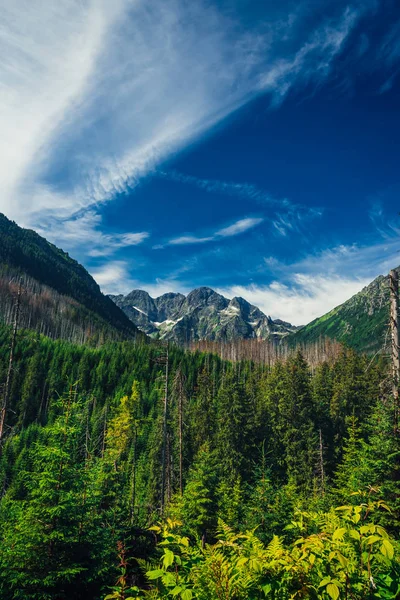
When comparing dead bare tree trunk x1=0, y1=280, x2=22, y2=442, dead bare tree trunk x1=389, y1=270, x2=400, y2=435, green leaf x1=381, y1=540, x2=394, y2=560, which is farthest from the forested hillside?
dead bare tree trunk x1=0, y1=280, x2=22, y2=442

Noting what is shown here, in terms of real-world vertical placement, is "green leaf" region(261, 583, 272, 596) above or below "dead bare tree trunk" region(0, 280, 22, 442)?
below

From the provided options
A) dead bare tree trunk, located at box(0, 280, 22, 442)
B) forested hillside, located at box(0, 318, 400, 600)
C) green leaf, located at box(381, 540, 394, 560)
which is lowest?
forested hillside, located at box(0, 318, 400, 600)

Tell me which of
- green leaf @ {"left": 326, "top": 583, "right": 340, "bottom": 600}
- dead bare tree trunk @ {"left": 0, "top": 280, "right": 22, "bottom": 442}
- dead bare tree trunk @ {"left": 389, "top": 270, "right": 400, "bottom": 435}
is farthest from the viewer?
dead bare tree trunk @ {"left": 0, "top": 280, "right": 22, "bottom": 442}

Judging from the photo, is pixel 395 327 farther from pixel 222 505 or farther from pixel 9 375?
pixel 9 375

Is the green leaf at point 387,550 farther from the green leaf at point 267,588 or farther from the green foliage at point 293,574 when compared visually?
the green leaf at point 267,588

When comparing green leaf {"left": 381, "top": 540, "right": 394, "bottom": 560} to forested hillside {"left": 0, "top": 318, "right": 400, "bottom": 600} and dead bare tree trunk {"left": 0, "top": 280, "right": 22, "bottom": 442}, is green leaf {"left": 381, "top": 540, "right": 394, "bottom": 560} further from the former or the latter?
dead bare tree trunk {"left": 0, "top": 280, "right": 22, "bottom": 442}

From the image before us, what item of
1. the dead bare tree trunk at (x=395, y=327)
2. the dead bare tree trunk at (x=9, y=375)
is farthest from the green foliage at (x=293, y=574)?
the dead bare tree trunk at (x=9, y=375)

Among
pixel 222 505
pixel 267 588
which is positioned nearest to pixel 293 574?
pixel 267 588

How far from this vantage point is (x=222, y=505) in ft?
82.0

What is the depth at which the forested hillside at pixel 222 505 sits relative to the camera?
343cm

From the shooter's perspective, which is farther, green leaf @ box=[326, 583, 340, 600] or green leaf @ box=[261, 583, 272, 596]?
green leaf @ box=[261, 583, 272, 596]

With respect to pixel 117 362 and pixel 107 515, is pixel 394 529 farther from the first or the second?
pixel 117 362

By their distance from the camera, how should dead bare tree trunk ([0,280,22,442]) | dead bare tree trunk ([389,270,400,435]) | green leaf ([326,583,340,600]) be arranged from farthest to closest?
1. dead bare tree trunk ([0,280,22,442])
2. dead bare tree trunk ([389,270,400,435])
3. green leaf ([326,583,340,600])

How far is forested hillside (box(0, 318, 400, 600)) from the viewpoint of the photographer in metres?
3.43
